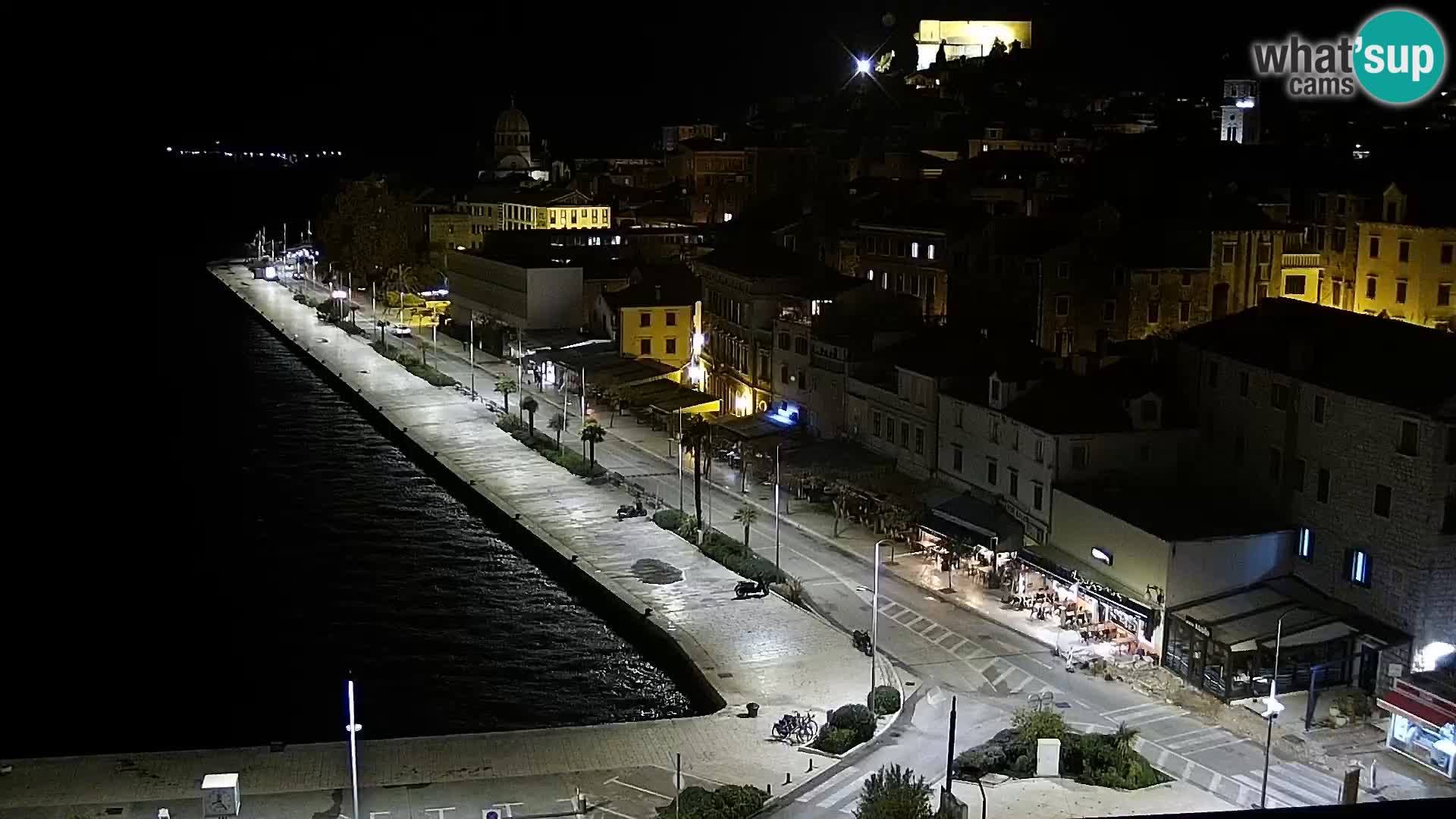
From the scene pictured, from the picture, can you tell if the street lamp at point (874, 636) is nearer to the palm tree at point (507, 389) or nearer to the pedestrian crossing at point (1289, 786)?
the pedestrian crossing at point (1289, 786)

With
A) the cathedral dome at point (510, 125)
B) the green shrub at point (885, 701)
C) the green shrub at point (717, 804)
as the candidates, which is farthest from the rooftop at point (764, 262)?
the cathedral dome at point (510, 125)

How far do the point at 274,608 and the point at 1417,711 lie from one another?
3305 centimetres

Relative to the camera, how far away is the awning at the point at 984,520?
150 ft

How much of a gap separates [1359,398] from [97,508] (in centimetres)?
4774

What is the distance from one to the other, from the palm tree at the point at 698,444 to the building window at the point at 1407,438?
2156 centimetres

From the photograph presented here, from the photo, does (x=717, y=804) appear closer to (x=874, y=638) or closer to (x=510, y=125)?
(x=874, y=638)

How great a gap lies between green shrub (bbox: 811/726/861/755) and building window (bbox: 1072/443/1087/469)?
585 inches

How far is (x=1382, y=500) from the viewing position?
126 ft

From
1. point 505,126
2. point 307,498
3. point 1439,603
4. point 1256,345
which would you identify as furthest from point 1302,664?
point 505,126

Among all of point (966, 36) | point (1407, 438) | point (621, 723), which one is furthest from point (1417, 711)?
point (966, 36)

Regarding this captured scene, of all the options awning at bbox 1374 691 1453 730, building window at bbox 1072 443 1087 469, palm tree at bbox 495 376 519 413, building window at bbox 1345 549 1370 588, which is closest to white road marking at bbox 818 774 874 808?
awning at bbox 1374 691 1453 730

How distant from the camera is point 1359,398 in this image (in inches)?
1535

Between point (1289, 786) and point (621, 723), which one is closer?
point (1289, 786)

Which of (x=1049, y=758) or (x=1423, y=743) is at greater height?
(x=1049, y=758)
